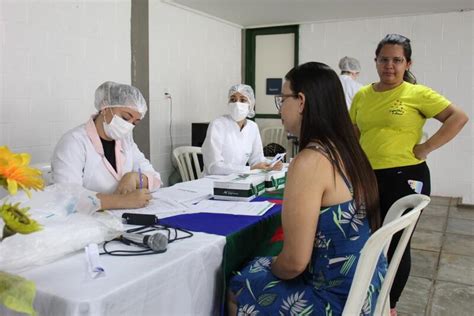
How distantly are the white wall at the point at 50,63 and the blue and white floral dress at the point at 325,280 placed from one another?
7.82ft

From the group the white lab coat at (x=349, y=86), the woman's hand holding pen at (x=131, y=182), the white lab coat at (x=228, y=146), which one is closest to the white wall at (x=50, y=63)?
the white lab coat at (x=228, y=146)

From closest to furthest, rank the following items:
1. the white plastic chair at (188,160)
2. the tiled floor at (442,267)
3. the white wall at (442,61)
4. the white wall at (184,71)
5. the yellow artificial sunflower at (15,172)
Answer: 1. the yellow artificial sunflower at (15,172)
2. the tiled floor at (442,267)
3. the white plastic chair at (188,160)
4. the white wall at (184,71)
5. the white wall at (442,61)

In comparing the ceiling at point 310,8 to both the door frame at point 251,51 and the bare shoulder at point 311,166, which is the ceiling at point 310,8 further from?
the bare shoulder at point 311,166

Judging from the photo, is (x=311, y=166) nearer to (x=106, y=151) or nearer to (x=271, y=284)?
(x=271, y=284)

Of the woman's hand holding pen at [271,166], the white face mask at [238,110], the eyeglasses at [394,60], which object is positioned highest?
the eyeglasses at [394,60]

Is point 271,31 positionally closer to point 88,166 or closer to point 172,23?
point 172,23

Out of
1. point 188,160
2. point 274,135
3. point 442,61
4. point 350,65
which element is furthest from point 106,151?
point 442,61

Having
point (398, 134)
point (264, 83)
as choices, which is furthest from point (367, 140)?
point (264, 83)

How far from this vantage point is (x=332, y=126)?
1.31 m

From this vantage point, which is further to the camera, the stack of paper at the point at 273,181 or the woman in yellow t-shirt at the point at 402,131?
the stack of paper at the point at 273,181

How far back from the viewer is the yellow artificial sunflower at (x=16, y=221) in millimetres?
636

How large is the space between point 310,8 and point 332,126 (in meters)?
3.85

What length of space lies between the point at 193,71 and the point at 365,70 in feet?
7.08

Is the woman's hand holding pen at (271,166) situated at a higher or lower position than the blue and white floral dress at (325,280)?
higher
